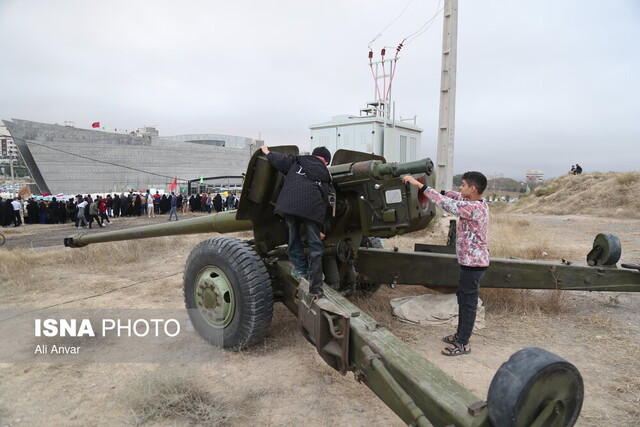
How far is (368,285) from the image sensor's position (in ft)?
16.5

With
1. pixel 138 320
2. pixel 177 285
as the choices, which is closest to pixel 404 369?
pixel 138 320

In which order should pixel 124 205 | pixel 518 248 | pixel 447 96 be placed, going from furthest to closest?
1. pixel 124 205
2. pixel 447 96
3. pixel 518 248

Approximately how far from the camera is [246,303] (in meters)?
3.35

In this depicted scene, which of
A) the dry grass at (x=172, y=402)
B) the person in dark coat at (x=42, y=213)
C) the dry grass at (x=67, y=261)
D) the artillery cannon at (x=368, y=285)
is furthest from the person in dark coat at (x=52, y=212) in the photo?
the dry grass at (x=172, y=402)

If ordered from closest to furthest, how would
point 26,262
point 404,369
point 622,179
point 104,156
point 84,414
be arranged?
point 404,369, point 84,414, point 26,262, point 622,179, point 104,156

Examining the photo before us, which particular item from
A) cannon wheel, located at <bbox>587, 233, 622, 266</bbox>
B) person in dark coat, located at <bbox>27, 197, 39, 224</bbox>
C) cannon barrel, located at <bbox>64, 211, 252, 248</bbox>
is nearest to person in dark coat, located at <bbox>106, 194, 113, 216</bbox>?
person in dark coat, located at <bbox>27, 197, 39, 224</bbox>

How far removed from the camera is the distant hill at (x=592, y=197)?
1871cm

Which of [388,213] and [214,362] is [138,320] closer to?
[214,362]

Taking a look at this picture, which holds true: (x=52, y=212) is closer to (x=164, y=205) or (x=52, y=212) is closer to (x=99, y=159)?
(x=164, y=205)

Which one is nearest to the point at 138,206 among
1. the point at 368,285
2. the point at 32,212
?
the point at 32,212

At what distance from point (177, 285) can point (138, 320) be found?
1398 mm

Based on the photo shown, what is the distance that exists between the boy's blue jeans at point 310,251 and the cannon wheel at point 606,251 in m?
2.99

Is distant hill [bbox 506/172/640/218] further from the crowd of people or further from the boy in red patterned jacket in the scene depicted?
the crowd of people

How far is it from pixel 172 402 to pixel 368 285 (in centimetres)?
281
